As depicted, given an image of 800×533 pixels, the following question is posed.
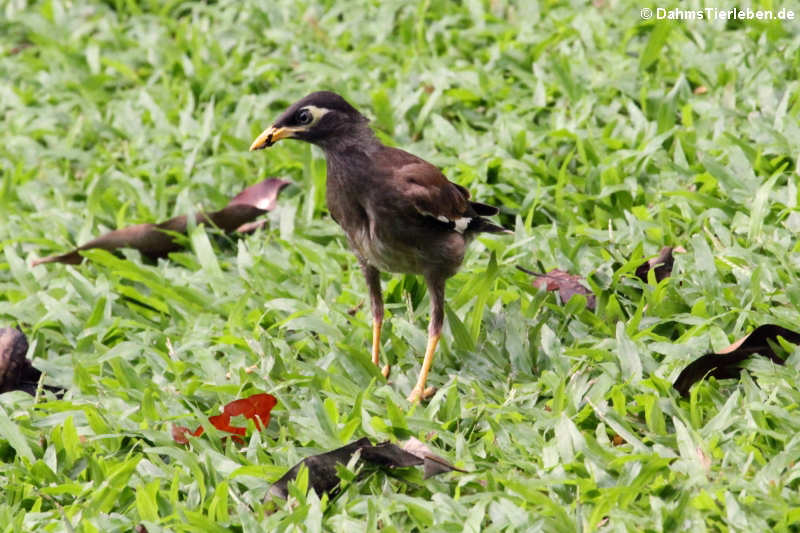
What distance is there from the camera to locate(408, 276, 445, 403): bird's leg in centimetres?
454

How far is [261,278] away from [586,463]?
213cm

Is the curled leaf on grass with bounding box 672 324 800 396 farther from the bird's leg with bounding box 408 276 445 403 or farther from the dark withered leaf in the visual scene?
the dark withered leaf

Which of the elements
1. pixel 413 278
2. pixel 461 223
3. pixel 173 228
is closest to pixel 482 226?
pixel 461 223

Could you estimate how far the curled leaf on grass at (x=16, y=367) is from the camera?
4891 mm

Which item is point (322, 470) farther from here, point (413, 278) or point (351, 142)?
point (413, 278)

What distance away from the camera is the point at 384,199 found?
441 cm

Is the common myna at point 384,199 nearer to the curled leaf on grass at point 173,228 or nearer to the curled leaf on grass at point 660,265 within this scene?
the curled leaf on grass at point 660,265

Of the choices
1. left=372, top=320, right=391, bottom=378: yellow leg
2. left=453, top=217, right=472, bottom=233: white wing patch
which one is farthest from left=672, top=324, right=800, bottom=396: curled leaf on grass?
left=372, top=320, right=391, bottom=378: yellow leg

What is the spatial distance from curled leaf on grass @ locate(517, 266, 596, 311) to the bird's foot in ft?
2.39

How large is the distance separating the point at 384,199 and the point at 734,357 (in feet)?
4.66

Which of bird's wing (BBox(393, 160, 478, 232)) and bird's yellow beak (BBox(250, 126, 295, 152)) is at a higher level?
bird's yellow beak (BBox(250, 126, 295, 152))

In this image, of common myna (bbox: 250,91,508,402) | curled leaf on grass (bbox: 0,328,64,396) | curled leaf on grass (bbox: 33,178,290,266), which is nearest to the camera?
common myna (bbox: 250,91,508,402)

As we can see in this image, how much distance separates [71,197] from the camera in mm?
6516

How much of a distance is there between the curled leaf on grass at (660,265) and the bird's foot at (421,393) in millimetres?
1093
